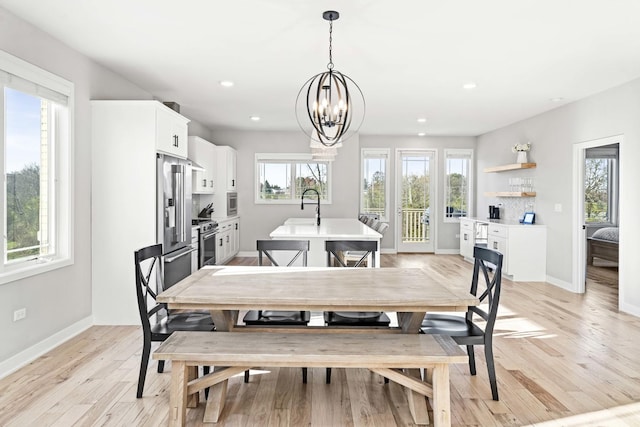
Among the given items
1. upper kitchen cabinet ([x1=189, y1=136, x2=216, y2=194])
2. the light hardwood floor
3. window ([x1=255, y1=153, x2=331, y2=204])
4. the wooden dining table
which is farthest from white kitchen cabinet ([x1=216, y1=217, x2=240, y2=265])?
the wooden dining table

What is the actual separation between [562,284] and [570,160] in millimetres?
1697

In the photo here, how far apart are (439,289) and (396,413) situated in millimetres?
742

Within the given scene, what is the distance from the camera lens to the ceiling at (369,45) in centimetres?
290

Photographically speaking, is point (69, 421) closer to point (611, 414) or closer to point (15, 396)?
point (15, 396)

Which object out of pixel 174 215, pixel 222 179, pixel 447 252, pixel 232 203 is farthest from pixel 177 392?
pixel 447 252

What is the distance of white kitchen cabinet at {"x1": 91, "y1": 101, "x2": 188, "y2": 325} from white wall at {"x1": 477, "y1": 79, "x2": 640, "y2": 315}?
195 inches

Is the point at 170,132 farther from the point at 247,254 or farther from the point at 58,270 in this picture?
the point at 247,254

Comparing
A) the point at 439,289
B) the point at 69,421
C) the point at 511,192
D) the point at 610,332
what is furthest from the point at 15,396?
the point at 511,192

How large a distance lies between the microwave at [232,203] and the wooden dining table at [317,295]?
15.8ft

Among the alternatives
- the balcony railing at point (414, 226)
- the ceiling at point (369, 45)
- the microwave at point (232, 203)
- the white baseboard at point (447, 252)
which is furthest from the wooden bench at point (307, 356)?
the white baseboard at point (447, 252)

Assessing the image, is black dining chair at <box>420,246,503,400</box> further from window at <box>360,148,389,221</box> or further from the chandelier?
window at <box>360,148,389,221</box>

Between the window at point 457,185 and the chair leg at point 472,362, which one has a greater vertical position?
the window at point 457,185

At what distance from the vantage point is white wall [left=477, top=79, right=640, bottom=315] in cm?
454

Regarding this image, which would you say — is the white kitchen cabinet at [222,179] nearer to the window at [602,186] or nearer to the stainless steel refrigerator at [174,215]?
the stainless steel refrigerator at [174,215]
